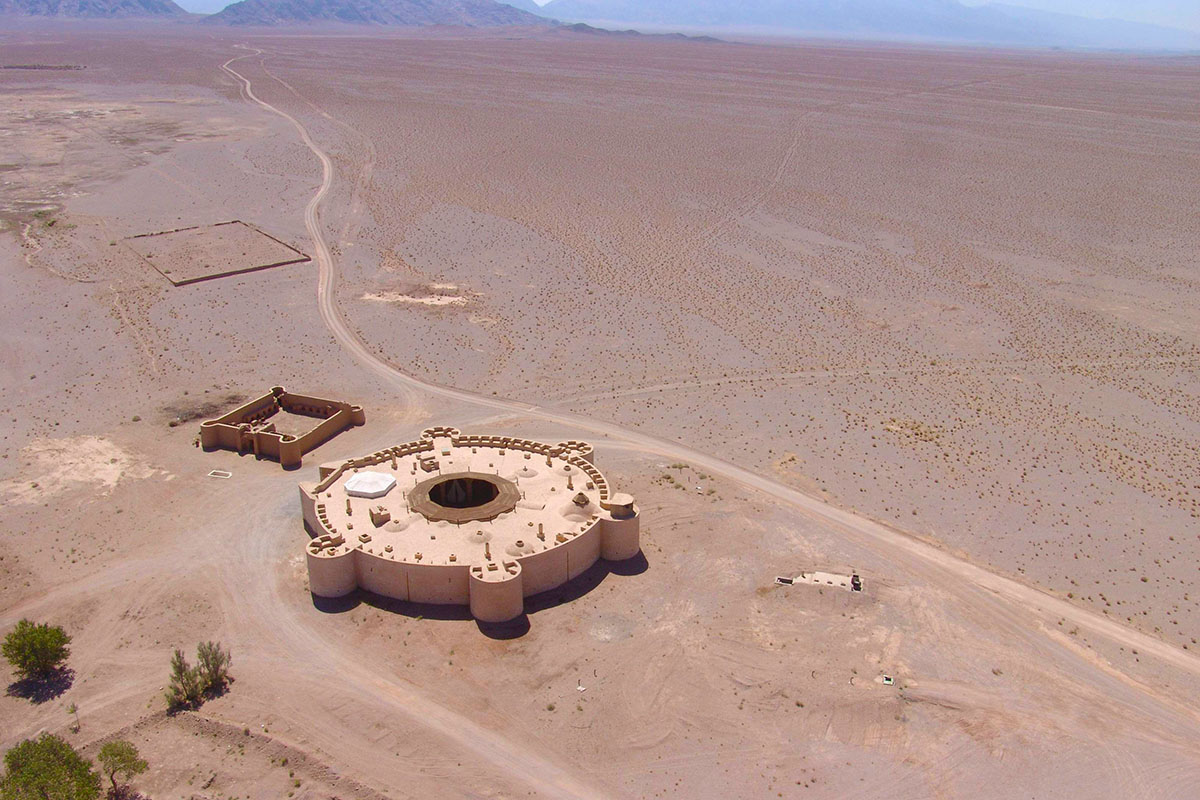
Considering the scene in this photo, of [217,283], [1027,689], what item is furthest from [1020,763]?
[217,283]

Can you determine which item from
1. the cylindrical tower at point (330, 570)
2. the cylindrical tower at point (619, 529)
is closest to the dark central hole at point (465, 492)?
the cylindrical tower at point (619, 529)

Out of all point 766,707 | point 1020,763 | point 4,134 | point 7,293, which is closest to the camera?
point 1020,763

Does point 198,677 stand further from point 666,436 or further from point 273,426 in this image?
point 666,436

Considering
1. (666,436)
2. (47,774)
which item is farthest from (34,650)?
(666,436)

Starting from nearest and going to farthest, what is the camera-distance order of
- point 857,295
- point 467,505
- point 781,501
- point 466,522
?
point 466,522 → point 467,505 → point 781,501 → point 857,295

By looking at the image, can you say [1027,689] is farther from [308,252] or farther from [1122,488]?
[308,252]

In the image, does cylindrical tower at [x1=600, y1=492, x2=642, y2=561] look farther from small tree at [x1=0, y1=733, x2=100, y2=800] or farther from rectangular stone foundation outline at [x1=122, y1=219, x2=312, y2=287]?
rectangular stone foundation outline at [x1=122, y1=219, x2=312, y2=287]
